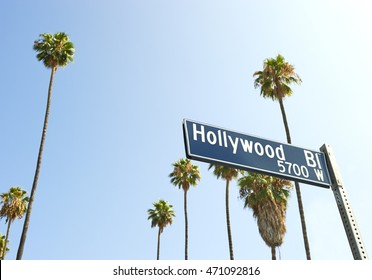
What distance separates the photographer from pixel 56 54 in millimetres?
30125

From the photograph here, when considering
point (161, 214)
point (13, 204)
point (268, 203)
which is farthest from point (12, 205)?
point (268, 203)

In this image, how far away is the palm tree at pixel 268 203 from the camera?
1013 inches

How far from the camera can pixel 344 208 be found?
406 centimetres

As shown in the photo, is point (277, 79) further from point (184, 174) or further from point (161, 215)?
point (161, 215)

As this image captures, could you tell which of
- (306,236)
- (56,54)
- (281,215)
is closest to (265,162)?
(306,236)

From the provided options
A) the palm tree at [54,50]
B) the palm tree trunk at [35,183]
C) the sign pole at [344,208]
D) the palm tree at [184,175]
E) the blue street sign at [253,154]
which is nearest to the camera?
the sign pole at [344,208]

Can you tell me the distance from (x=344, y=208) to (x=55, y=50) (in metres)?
30.3

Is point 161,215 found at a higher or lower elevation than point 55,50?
lower

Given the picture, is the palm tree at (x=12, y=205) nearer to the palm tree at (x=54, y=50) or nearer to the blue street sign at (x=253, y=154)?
the palm tree at (x=54, y=50)

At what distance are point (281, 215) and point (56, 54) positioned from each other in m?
22.4

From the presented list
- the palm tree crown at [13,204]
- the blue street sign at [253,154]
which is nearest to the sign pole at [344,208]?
the blue street sign at [253,154]

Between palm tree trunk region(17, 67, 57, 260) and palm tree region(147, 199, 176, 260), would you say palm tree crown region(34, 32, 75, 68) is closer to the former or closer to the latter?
palm tree trunk region(17, 67, 57, 260)

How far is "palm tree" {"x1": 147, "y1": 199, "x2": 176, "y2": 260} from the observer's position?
44.1m

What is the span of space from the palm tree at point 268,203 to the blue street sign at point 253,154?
22.6 meters
